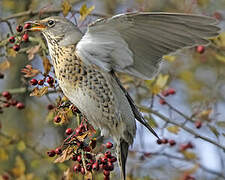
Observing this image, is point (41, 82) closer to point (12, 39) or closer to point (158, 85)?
point (12, 39)

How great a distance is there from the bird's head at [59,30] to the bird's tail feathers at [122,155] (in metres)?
0.83

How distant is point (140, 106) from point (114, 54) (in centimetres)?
77

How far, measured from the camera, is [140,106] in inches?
144

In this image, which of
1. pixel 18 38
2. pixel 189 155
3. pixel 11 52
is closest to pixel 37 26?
pixel 18 38

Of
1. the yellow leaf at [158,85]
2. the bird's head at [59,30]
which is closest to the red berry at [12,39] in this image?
the bird's head at [59,30]

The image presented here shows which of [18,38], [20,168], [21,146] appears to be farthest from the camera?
[20,168]

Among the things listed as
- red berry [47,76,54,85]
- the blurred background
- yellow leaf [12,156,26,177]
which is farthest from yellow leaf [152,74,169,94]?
yellow leaf [12,156,26,177]

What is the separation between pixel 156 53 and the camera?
3.04 m

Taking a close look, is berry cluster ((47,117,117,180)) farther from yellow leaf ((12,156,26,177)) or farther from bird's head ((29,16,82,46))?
Result: yellow leaf ((12,156,26,177))

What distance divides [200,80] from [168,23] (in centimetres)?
361

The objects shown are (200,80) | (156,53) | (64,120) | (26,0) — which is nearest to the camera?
(64,120)

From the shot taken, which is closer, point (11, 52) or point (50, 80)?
point (50, 80)

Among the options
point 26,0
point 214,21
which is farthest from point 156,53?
point 26,0

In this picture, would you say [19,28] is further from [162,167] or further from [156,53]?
[162,167]
